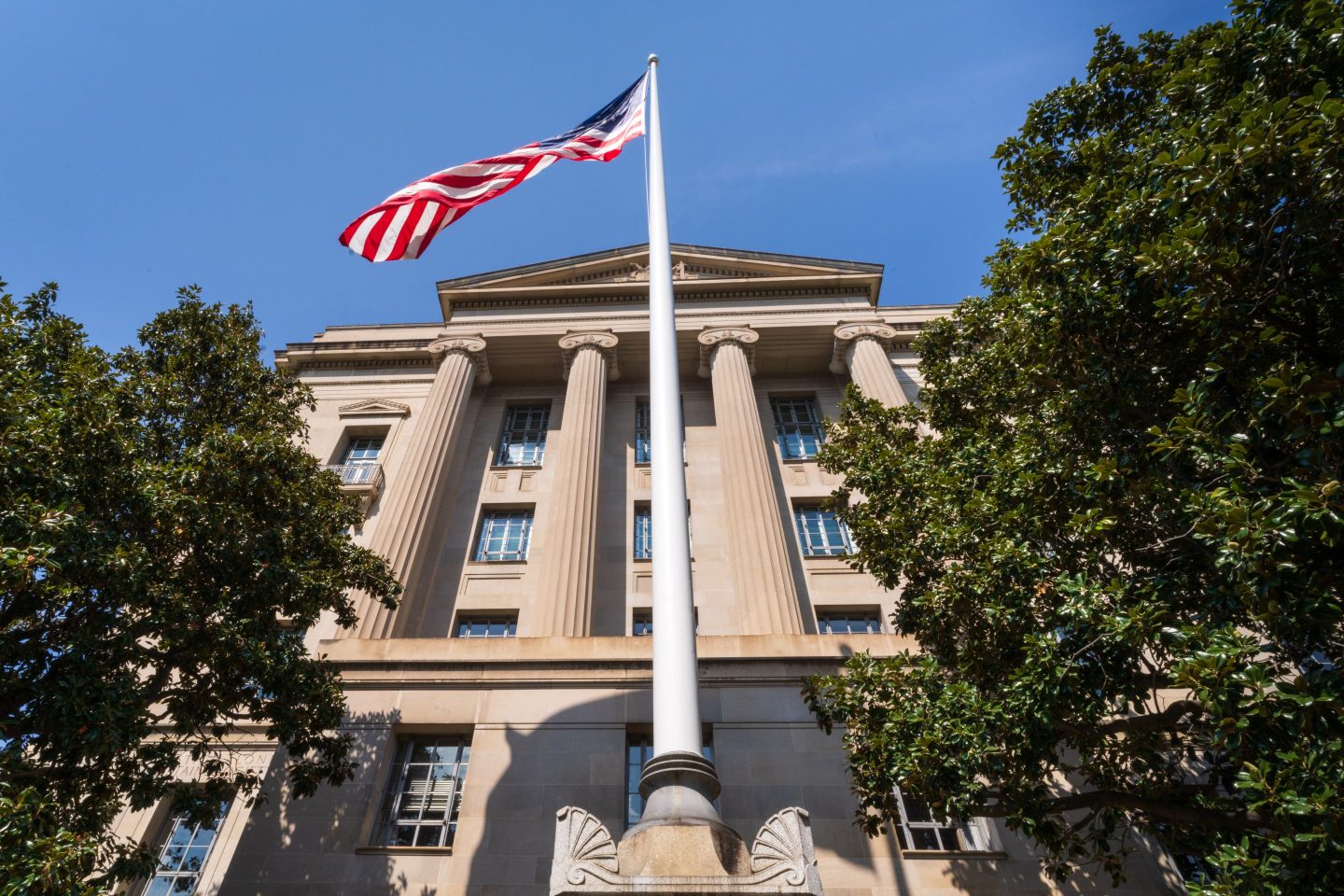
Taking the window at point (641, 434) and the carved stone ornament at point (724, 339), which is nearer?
the window at point (641, 434)

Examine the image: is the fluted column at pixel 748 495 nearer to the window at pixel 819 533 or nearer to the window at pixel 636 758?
the window at pixel 819 533

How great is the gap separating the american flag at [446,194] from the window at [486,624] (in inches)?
442

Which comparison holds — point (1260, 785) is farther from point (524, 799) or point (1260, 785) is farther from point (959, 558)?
point (524, 799)

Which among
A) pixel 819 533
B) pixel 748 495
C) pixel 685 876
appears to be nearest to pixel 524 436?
pixel 748 495

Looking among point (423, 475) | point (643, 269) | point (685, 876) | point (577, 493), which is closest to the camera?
point (685, 876)

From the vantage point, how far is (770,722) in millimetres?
14586

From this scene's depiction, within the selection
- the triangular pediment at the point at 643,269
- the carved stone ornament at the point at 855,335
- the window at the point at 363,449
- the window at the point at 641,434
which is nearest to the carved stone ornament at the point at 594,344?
the window at the point at 641,434

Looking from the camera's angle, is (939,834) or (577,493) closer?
(939,834)

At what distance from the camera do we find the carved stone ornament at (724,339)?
91.4 ft

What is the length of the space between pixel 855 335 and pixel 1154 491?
1969 centimetres

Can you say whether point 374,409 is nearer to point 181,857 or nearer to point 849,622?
point 181,857

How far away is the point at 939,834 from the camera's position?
45.2 feet

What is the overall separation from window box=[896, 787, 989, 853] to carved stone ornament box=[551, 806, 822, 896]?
8.64 metres

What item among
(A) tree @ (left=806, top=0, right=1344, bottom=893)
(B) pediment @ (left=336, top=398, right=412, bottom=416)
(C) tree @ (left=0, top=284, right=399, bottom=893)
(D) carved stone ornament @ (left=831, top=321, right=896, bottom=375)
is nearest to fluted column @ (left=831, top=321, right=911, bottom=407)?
(D) carved stone ornament @ (left=831, top=321, right=896, bottom=375)
